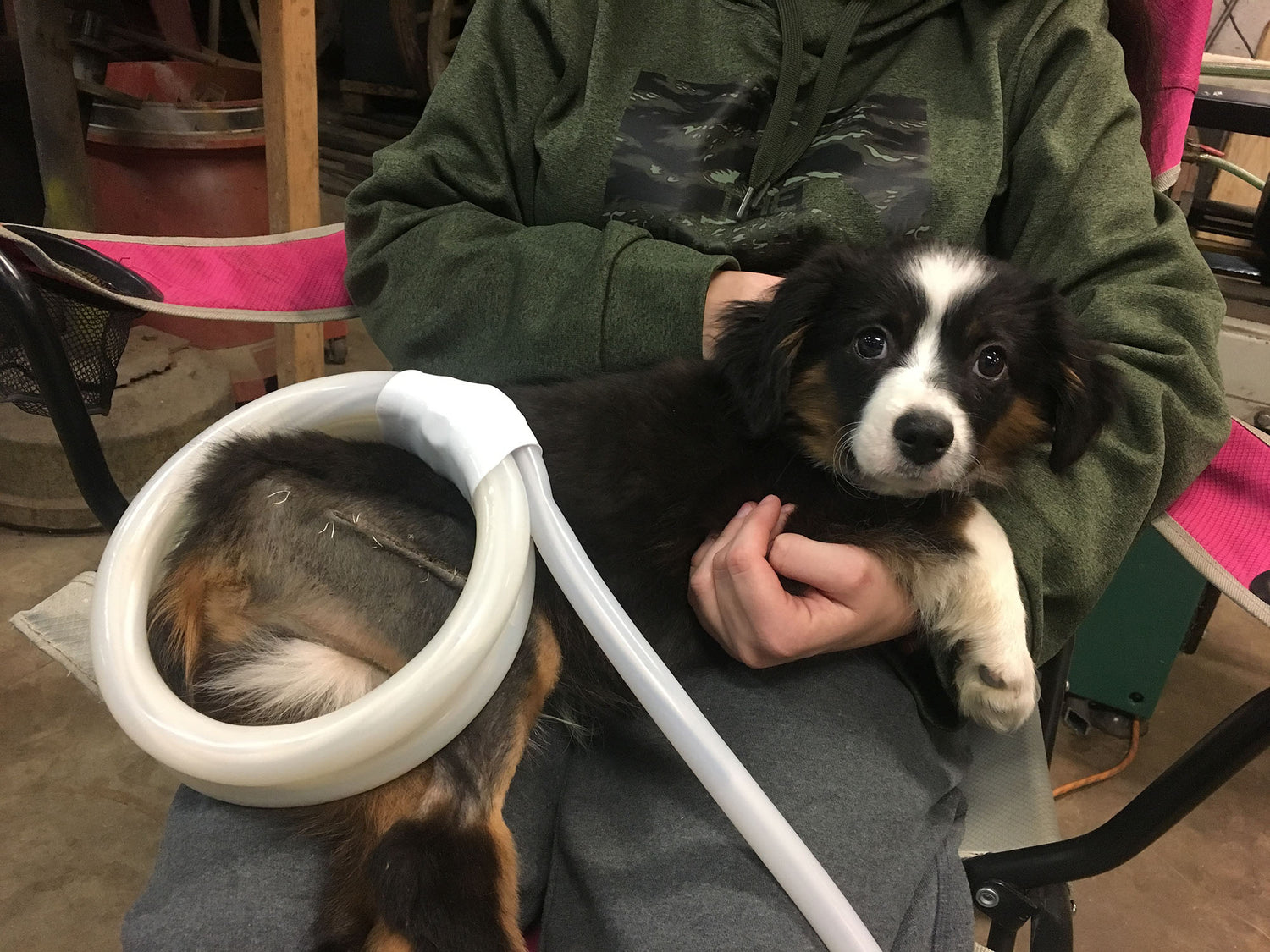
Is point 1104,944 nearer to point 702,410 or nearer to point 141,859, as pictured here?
point 702,410

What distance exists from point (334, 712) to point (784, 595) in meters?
0.51

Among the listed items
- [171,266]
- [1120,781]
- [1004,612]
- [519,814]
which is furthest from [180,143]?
[1120,781]

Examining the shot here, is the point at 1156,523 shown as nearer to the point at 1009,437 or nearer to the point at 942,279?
the point at 1009,437

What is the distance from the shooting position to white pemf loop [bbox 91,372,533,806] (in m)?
0.84

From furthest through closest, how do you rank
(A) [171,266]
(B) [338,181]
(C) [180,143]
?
(B) [338,181] < (C) [180,143] < (A) [171,266]

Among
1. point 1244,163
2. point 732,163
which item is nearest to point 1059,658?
point 732,163

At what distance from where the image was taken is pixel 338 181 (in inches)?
192

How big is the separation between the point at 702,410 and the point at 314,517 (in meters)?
0.50

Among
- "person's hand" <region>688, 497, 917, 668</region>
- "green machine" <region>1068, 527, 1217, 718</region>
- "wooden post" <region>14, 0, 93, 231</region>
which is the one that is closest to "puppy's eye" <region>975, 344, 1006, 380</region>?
"person's hand" <region>688, 497, 917, 668</region>

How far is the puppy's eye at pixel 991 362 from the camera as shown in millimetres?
1154

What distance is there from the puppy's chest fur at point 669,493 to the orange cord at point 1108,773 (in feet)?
4.48

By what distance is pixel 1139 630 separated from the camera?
7.36 feet

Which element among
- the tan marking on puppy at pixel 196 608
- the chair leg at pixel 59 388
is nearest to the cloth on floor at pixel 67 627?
the chair leg at pixel 59 388

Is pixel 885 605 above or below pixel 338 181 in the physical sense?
above
